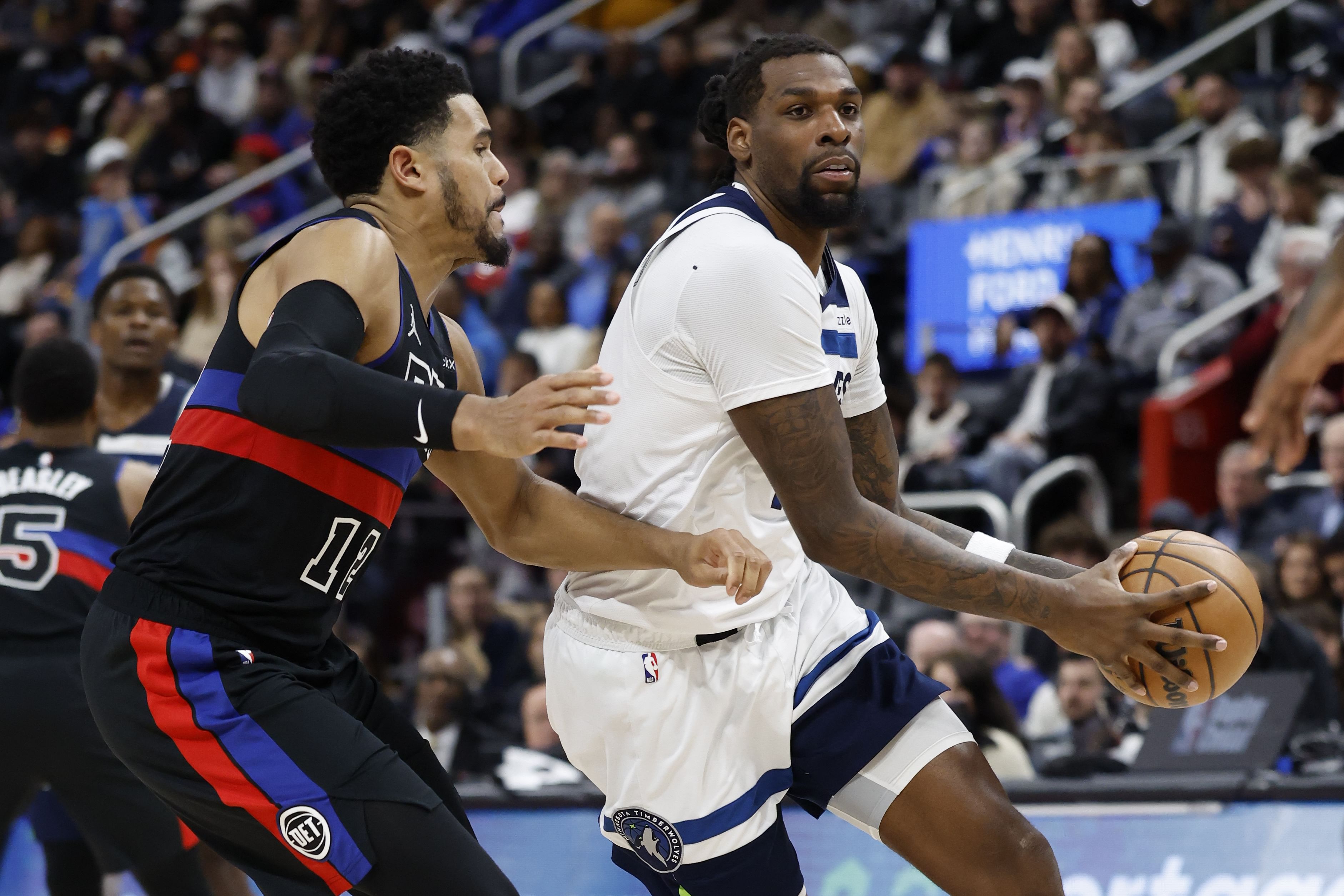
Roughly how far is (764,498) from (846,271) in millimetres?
669

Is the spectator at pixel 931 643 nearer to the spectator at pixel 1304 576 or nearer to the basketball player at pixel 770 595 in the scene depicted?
the spectator at pixel 1304 576

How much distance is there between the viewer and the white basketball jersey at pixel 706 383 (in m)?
3.30

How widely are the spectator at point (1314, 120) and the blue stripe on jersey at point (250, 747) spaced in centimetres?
791

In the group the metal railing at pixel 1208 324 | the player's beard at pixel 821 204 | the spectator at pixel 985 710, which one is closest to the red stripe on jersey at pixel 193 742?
the player's beard at pixel 821 204

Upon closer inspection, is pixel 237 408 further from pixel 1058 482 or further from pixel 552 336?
pixel 552 336

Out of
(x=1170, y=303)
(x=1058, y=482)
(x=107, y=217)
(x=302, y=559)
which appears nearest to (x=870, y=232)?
(x=1170, y=303)

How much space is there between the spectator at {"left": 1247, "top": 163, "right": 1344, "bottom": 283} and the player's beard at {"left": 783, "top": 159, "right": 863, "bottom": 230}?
584 cm

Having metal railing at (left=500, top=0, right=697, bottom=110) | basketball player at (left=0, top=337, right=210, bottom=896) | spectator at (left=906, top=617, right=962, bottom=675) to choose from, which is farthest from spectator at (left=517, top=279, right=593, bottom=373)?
basketball player at (left=0, top=337, right=210, bottom=896)

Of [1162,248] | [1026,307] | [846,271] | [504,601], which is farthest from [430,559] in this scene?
[846,271]

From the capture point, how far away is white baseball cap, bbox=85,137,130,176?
1418 cm

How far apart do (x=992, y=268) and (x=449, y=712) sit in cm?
456

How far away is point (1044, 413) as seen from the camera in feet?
29.4

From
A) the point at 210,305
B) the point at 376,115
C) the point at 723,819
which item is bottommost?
the point at 210,305

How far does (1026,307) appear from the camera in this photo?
10.1 metres
